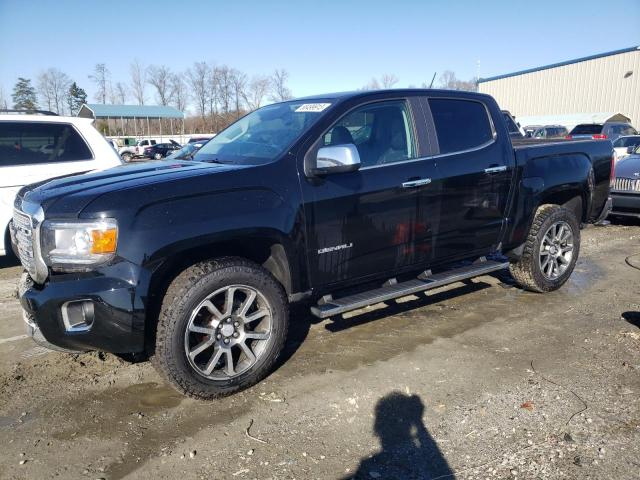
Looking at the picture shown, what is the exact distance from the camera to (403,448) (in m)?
2.77

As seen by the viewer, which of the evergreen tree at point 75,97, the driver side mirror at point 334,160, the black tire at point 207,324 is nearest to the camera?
the black tire at point 207,324

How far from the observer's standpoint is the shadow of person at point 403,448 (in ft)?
8.42

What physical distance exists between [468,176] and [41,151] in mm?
5156

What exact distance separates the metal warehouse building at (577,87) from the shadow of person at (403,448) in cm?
4235

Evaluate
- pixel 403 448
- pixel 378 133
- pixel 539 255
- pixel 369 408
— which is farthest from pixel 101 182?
pixel 539 255

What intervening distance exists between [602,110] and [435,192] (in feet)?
141

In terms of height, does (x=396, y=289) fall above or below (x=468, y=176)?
below

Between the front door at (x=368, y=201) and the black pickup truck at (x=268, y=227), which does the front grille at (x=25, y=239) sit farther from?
the front door at (x=368, y=201)

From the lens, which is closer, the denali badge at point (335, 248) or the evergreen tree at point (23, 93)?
the denali badge at point (335, 248)

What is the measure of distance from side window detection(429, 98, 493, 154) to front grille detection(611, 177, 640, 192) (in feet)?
16.8

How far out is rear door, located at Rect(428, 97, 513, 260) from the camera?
427cm

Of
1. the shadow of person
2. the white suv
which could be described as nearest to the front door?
the shadow of person

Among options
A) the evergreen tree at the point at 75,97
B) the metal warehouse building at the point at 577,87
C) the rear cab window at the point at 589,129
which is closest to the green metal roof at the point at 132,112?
the evergreen tree at the point at 75,97

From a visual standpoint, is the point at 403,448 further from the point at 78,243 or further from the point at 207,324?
the point at 78,243
